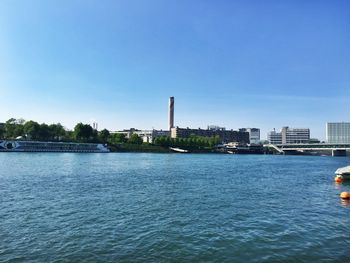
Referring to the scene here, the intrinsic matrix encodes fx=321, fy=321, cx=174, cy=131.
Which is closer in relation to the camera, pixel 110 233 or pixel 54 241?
pixel 54 241

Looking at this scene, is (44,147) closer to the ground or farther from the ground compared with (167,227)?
farther from the ground

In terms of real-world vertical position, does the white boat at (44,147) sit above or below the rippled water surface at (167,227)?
above

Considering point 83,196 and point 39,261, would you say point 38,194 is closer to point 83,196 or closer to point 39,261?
point 83,196

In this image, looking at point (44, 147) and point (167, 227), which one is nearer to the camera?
point (167, 227)

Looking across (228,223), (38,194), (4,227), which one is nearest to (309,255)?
(228,223)

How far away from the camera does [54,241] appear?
65.6 ft

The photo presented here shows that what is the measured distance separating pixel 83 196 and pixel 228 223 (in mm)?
18513

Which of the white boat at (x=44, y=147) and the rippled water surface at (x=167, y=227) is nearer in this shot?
the rippled water surface at (x=167, y=227)

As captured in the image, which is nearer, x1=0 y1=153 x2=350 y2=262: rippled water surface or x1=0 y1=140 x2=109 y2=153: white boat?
x1=0 y1=153 x2=350 y2=262: rippled water surface

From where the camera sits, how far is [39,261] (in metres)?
16.7

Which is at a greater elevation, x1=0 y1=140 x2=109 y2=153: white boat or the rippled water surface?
x1=0 y1=140 x2=109 y2=153: white boat

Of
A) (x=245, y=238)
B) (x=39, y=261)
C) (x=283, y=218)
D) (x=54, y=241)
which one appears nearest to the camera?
(x=39, y=261)

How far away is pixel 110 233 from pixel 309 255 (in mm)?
12717

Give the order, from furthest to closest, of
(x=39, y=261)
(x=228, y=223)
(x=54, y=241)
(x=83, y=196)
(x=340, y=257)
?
(x=83, y=196) < (x=228, y=223) < (x=54, y=241) < (x=340, y=257) < (x=39, y=261)
